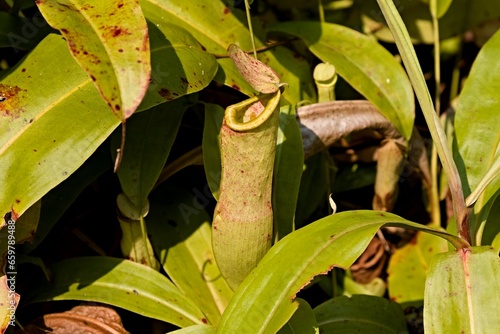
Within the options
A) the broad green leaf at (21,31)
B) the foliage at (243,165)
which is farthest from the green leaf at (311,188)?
the broad green leaf at (21,31)

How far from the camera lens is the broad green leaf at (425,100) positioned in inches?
38.0

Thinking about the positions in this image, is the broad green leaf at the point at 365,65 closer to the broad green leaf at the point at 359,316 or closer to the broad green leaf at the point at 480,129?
the broad green leaf at the point at 480,129

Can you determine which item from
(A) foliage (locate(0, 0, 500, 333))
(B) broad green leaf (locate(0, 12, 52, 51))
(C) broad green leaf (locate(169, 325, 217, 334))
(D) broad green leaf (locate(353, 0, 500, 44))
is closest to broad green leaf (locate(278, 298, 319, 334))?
(A) foliage (locate(0, 0, 500, 333))

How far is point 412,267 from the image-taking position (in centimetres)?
154

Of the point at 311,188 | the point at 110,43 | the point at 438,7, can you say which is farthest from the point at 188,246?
the point at 438,7

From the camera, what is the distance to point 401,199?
1.76m

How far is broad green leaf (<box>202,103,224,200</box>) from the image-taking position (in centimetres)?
124

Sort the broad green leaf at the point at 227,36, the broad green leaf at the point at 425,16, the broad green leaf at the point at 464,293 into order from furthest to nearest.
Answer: the broad green leaf at the point at 425,16 → the broad green leaf at the point at 227,36 → the broad green leaf at the point at 464,293

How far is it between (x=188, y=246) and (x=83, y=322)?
256mm

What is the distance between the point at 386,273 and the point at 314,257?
2.06 ft

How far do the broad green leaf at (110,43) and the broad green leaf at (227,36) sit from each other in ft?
0.71

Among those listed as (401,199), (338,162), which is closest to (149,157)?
(338,162)

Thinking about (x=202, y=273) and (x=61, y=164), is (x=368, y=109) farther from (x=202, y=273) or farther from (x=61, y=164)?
(x=61, y=164)

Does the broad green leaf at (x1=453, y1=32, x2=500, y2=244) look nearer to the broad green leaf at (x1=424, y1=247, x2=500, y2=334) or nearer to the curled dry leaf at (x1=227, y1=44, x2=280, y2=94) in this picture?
the broad green leaf at (x1=424, y1=247, x2=500, y2=334)
